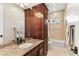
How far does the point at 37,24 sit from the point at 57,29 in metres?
0.31

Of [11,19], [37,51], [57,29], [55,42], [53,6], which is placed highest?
[53,6]

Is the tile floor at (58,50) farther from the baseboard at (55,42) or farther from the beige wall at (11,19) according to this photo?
the beige wall at (11,19)

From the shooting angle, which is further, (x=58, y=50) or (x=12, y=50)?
(x=58, y=50)

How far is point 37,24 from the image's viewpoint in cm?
156

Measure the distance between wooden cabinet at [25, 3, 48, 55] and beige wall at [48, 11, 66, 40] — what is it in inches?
2.5

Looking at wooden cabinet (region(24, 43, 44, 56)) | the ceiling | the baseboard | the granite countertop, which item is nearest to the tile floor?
the baseboard

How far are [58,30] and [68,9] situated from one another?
345 mm

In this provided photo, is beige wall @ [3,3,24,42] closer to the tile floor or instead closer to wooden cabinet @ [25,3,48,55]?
wooden cabinet @ [25,3,48,55]

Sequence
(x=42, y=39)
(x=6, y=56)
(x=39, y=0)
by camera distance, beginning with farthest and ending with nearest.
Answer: (x=42, y=39) < (x=39, y=0) < (x=6, y=56)

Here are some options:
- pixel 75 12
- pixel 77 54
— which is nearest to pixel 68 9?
pixel 75 12

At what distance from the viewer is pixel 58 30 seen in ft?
5.09

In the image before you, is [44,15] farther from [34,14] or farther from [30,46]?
[30,46]

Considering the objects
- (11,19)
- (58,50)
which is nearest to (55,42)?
(58,50)

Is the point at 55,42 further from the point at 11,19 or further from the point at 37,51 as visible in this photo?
the point at 11,19
